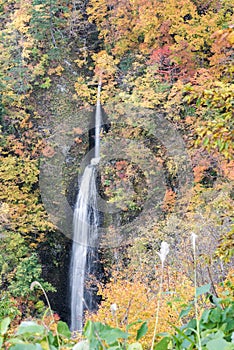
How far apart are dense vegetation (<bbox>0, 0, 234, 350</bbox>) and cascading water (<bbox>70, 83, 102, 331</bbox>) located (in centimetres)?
33

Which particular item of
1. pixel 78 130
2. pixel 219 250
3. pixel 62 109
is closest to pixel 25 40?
pixel 62 109

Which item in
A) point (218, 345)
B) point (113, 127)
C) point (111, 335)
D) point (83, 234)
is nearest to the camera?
point (218, 345)

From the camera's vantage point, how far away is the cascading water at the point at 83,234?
35.4 ft

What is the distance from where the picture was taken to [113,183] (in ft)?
36.9

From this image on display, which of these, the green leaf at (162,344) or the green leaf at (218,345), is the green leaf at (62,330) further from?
the green leaf at (218,345)

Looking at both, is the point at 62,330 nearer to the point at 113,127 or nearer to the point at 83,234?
the point at 83,234

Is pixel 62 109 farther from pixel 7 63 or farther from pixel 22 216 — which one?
pixel 22 216

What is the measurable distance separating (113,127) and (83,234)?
298cm

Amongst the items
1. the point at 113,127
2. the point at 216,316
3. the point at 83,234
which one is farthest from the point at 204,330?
the point at 113,127

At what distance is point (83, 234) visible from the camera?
11211mm

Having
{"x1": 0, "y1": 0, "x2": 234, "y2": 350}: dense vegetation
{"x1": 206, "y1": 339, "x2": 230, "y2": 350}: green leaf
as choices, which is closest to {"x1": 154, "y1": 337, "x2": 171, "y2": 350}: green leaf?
{"x1": 206, "y1": 339, "x2": 230, "y2": 350}: green leaf

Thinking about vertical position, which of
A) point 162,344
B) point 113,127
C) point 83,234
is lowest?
point 162,344

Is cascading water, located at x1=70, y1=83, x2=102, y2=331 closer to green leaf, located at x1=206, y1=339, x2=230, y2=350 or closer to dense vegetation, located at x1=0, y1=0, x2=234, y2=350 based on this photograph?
dense vegetation, located at x1=0, y1=0, x2=234, y2=350

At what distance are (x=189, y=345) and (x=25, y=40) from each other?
1312 cm
